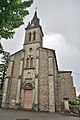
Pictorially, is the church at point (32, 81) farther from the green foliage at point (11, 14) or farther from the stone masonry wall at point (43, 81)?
the green foliage at point (11, 14)

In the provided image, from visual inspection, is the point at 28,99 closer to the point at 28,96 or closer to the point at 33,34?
the point at 28,96

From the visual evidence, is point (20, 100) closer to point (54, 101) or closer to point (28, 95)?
point (28, 95)

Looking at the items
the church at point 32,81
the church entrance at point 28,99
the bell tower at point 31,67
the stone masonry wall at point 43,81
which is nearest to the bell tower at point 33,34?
the bell tower at point 31,67

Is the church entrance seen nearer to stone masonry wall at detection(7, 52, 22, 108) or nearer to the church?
the church

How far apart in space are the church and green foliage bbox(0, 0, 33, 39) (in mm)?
14081

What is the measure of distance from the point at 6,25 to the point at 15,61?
18.3 meters

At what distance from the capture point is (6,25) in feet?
22.5

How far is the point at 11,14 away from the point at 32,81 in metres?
15.9

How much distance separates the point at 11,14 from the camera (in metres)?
6.73

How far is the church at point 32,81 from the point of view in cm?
1950

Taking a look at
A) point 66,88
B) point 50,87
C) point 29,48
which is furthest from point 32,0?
point 66,88

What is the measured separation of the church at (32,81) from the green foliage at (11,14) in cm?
1408

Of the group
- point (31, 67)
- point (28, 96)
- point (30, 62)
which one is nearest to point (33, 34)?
point (30, 62)

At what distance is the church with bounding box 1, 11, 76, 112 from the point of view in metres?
19.5
